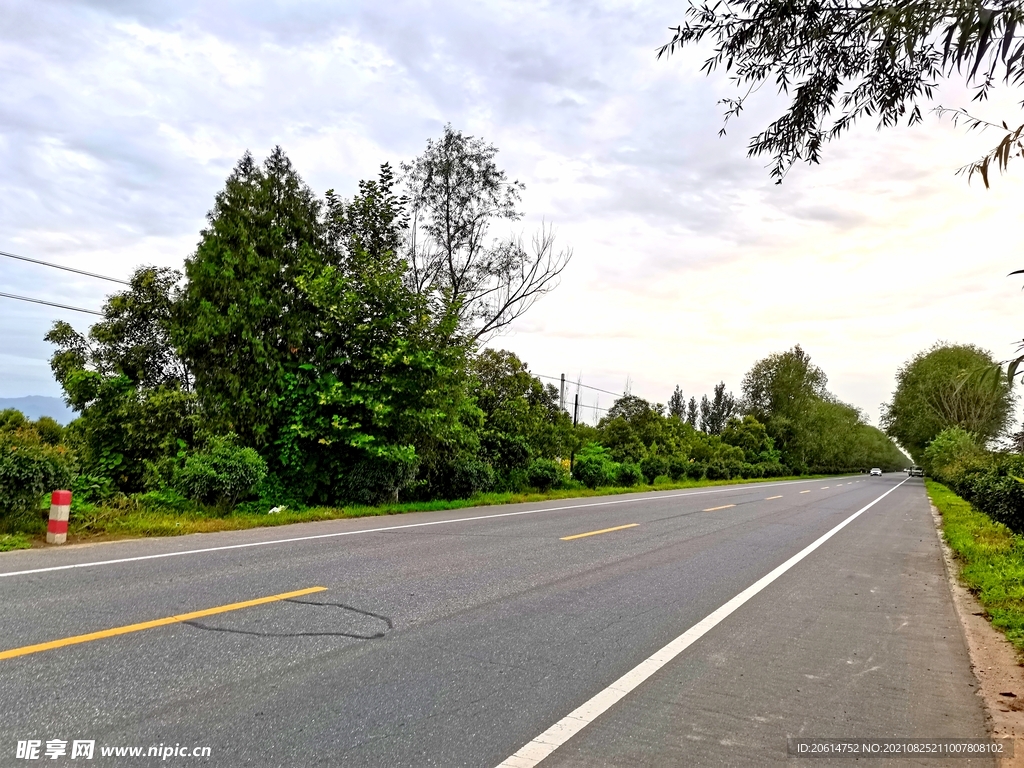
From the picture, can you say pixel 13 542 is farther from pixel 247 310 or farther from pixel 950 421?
pixel 950 421

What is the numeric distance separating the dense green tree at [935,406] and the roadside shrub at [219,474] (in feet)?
161

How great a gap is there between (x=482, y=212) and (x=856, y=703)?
69.8 feet

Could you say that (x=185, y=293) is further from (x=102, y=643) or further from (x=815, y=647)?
(x=815, y=647)

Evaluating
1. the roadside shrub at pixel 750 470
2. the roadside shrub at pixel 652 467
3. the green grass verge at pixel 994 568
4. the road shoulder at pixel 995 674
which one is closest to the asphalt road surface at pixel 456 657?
the road shoulder at pixel 995 674

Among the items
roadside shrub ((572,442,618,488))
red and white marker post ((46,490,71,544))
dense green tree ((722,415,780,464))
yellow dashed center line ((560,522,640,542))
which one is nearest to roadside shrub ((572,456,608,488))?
roadside shrub ((572,442,618,488))

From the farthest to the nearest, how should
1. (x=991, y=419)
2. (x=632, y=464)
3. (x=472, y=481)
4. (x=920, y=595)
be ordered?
(x=991, y=419), (x=632, y=464), (x=472, y=481), (x=920, y=595)

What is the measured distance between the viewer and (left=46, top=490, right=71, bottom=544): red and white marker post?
372 inches

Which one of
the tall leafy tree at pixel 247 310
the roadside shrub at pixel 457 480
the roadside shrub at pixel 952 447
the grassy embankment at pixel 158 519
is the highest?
the tall leafy tree at pixel 247 310

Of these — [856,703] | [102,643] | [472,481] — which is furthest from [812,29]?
[472,481]

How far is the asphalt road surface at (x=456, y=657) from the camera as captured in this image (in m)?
3.62

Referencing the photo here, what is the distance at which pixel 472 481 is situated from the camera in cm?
2019

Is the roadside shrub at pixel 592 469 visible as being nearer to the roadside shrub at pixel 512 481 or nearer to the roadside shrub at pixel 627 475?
the roadside shrub at pixel 627 475

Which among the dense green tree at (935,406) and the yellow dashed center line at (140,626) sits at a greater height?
the dense green tree at (935,406)

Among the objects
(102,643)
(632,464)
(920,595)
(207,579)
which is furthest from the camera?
(632,464)
